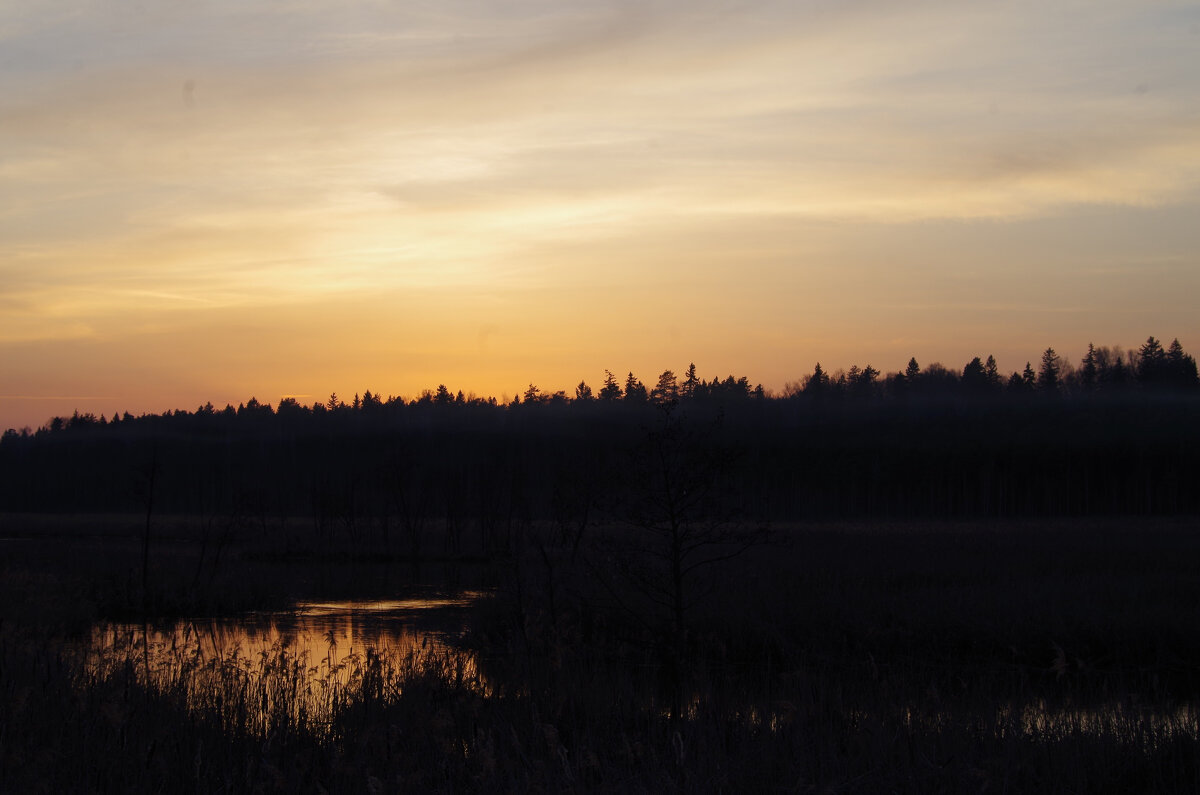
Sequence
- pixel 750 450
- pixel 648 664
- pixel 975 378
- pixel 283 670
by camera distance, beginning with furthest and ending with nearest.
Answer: pixel 975 378
pixel 750 450
pixel 648 664
pixel 283 670

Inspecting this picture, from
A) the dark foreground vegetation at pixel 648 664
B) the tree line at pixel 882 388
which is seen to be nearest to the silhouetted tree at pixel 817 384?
the tree line at pixel 882 388

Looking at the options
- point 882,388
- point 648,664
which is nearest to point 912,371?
point 882,388

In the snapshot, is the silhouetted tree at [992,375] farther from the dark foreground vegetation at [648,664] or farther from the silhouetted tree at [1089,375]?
the dark foreground vegetation at [648,664]

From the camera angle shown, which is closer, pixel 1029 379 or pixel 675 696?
pixel 675 696

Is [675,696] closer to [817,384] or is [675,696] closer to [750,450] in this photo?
[750,450]

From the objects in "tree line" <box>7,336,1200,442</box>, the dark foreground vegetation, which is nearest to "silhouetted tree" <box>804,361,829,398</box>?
"tree line" <box>7,336,1200,442</box>

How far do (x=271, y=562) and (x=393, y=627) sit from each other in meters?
22.7

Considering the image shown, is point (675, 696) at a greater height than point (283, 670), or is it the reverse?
point (283, 670)

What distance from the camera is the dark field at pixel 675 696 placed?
7629 millimetres

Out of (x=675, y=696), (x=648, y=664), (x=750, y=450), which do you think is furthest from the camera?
(x=750, y=450)

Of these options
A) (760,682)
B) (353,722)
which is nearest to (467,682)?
(353,722)

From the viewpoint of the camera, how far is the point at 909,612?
60.0 ft

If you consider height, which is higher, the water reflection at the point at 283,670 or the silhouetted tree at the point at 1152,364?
the silhouetted tree at the point at 1152,364

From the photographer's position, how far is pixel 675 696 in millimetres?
10367
